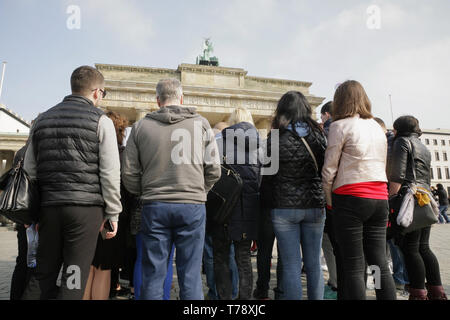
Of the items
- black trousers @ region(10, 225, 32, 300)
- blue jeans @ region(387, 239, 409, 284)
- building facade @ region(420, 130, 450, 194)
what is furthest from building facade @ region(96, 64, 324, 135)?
building facade @ region(420, 130, 450, 194)

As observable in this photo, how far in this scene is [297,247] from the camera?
2.66 m

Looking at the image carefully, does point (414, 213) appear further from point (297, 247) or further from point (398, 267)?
point (398, 267)

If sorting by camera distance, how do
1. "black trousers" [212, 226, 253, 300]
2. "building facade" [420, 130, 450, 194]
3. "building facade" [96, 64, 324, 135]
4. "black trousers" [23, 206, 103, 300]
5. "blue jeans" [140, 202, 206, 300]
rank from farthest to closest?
"building facade" [420, 130, 450, 194] → "building facade" [96, 64, 324, 135] → "black trousers" [212, 226, 253, 300] → "blue jeans" [140, 202, 206, 300] → "black trousers" [23, 206, 103, 300]

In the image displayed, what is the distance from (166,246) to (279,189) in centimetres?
122

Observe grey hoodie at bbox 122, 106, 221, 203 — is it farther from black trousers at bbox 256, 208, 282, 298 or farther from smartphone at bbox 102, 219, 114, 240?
black trousers at bbox 256, 208, 282, 298

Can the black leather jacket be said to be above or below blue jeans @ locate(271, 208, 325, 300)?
above

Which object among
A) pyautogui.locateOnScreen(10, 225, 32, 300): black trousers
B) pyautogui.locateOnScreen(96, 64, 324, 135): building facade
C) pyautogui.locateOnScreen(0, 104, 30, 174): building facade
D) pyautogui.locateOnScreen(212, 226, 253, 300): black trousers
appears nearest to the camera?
pyautogui.locateOnScreen(10, 225, 32, 300): black trousers

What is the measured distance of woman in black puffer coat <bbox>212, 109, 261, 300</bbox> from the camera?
317 centimetres

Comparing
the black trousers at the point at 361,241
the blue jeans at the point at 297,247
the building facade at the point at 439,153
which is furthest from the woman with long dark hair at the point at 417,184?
the building facade at the point at 439,153

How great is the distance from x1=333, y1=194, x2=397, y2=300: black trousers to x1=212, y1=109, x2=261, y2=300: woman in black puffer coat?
1081 mm

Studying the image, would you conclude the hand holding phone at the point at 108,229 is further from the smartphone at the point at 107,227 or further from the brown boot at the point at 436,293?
the brown boot at the point at 436,293

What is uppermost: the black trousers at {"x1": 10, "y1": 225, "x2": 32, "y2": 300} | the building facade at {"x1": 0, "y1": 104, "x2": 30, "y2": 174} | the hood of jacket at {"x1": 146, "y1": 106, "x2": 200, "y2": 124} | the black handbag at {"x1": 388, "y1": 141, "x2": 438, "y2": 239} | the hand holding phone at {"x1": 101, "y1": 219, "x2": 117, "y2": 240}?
the building facade at {"x1": 0, "y1": 104, "x2": 30, "y2": 174}

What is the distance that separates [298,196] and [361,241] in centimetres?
66

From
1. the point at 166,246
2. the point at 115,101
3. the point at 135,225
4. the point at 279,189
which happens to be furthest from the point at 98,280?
the point at 115,101
